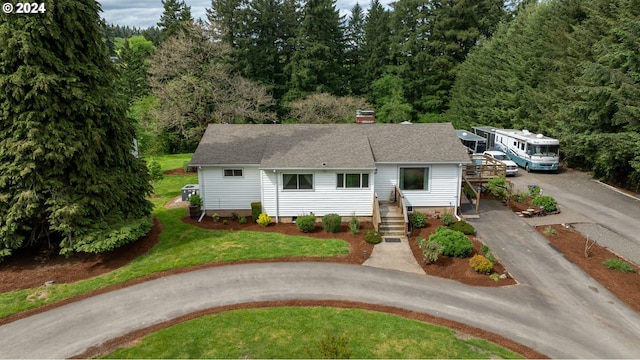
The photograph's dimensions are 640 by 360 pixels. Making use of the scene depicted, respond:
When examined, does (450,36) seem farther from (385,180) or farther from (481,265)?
(481,265)

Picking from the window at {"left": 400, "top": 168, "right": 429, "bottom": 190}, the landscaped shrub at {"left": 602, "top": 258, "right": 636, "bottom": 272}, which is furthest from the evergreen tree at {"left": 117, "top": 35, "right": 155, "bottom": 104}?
the landscaped shrub at {"left": 602, "top": 258, "right": 636, "bottom": 272}

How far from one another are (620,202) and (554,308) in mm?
16018

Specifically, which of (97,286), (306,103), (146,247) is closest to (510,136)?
(306,103)

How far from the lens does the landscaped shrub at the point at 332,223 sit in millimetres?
19688

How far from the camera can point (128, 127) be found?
693 inches

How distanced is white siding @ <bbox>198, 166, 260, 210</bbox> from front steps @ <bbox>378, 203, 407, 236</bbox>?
699 cm

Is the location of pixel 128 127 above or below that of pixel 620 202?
above

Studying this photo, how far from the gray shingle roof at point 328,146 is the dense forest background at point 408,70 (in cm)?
673

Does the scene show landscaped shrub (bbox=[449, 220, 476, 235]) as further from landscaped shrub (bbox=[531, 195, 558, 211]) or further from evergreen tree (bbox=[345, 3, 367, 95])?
evergreen tree (bbox=[345, 3, 367, 95])

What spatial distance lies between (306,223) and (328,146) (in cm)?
478

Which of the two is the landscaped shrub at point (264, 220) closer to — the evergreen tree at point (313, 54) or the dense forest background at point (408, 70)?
the dense forest background at point (408, 70)

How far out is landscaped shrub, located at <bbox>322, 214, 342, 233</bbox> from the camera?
1969 centimetres

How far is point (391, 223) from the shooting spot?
19922 mm

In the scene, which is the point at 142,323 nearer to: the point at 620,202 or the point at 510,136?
the point at 620,202
